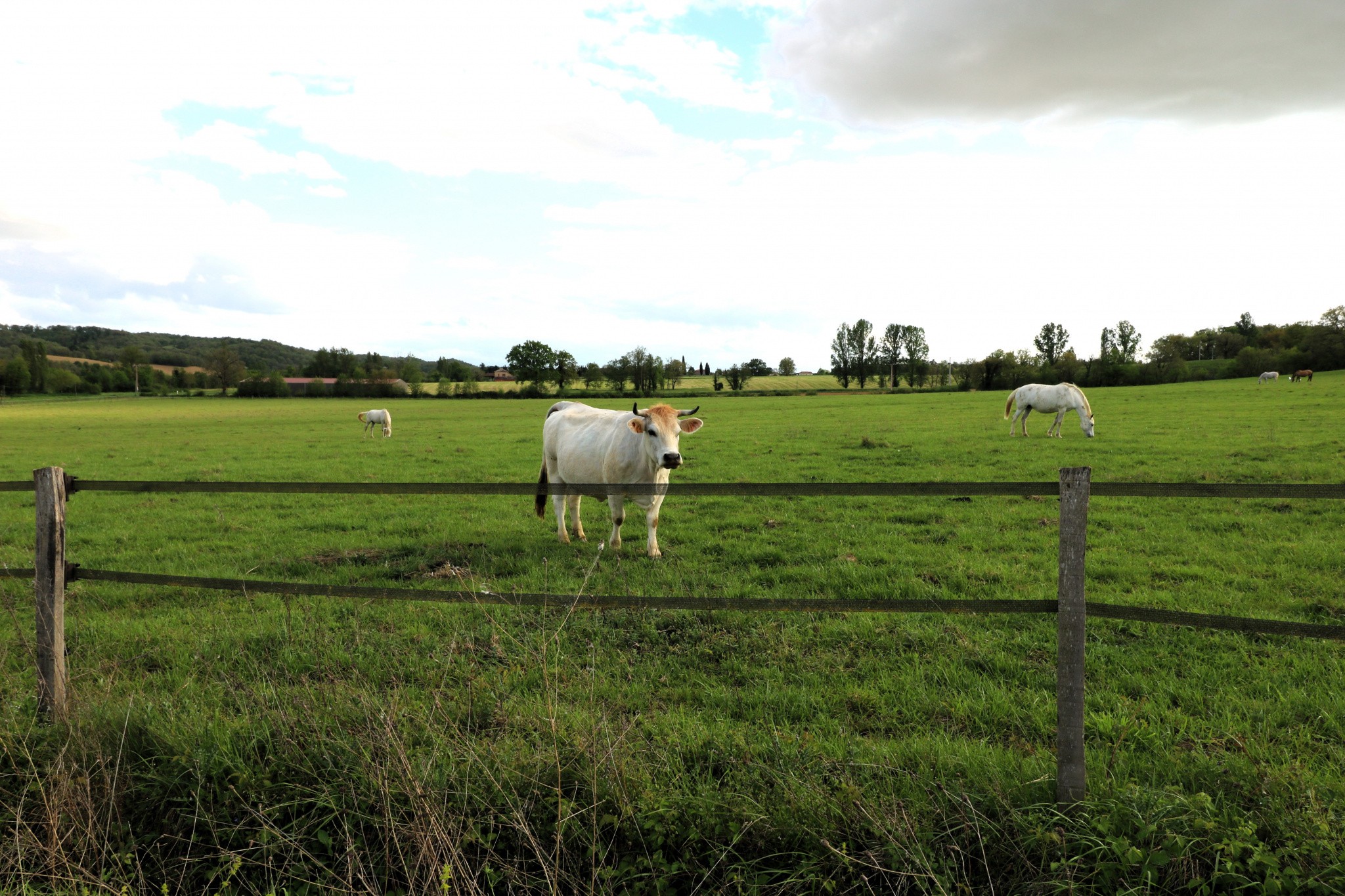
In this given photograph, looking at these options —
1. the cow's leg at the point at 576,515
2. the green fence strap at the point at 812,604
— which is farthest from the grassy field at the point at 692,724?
the cow's leg at the point at 576,515

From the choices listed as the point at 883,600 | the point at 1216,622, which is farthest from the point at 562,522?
the point at 1216,622

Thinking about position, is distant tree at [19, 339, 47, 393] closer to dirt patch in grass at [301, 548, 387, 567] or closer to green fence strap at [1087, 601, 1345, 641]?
dirt patch in grass at [301, 548, 387, 567]

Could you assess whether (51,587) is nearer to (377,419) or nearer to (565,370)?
(377,419)

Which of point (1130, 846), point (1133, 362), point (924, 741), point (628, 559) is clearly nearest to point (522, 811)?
point (924, 741)

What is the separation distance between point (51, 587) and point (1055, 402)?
24694 millimetres

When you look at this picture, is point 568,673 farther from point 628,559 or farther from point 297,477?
point 297,477

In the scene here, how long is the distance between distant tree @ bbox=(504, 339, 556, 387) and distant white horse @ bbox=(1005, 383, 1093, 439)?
88918 millimetres

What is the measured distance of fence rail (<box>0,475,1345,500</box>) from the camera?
10.1ft

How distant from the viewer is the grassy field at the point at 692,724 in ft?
9.85

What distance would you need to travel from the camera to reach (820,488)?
392cm

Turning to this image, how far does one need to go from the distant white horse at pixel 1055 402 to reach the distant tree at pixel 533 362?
8892 cm

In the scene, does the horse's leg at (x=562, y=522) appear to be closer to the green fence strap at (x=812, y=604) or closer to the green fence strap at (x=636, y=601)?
the green fence strap at (x=636, y=601)

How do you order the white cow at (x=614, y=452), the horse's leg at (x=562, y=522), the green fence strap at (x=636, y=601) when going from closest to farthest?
the green fence strap at (x=636, y=601) < the white cow at (x=614, y=452) < the horse's leg at (x=562, y=522)

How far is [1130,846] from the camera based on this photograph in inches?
108
